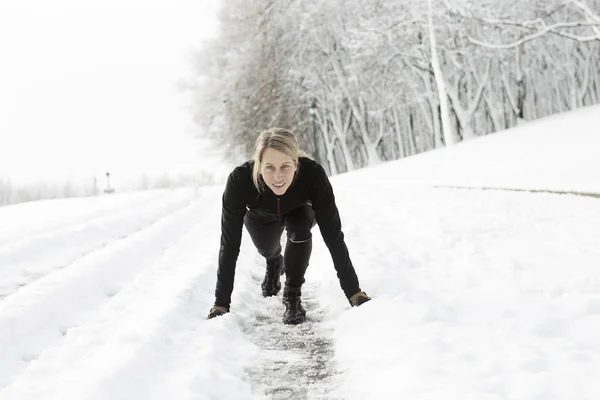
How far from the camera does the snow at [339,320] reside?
2646 millimetres

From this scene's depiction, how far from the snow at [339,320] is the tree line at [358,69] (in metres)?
17.1

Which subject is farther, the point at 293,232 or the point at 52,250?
the point at 52,250

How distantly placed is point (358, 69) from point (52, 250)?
21.0 meters

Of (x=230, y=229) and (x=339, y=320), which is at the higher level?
(x=230, y=229)

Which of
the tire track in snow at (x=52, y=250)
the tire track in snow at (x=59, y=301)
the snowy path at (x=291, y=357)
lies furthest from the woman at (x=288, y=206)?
the tire track in snow at (x=52, y=250)

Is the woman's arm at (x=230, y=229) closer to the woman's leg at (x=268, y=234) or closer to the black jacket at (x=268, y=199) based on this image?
the black jacket at (x=268, y=199)

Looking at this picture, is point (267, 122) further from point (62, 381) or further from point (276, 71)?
point (62, 381)

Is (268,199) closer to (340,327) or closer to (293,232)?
(293,232)

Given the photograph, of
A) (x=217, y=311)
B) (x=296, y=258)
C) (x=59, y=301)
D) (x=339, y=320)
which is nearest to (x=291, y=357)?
(x=339, y=320)

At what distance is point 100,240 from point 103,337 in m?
5.87

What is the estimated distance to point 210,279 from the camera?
17.5ft

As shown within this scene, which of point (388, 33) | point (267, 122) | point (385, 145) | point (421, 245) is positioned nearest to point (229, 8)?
point (267, 122)

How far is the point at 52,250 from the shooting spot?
7934mm

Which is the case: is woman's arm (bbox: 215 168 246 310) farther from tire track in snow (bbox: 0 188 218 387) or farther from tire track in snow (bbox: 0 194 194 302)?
tire track in snow (bbox: 0 194 194 302)
